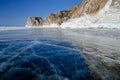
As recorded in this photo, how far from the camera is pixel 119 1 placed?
43.5 m

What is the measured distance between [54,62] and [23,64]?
125 centimetres

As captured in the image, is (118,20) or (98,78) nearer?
(98,78)

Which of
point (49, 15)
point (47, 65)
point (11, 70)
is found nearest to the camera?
point (11, 70)

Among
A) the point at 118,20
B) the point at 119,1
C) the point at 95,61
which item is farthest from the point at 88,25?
the point at 95,61

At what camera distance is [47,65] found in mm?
7441

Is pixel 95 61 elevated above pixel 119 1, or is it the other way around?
pixel 119 1

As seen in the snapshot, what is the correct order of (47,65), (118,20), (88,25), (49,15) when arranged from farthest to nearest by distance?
(49,15) < (88,25) < (118,20) < (47,65)

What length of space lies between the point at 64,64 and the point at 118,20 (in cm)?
3218

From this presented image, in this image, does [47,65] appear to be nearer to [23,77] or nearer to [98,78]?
[23,77]

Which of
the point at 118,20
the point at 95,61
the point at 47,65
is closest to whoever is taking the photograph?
the point at 47,65

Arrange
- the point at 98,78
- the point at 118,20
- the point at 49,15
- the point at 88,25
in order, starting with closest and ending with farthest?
the point at 98,78
the point at 118,20
the point at 88,25
the point at 49,15

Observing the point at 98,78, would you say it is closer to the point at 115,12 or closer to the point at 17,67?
the point at 17,67

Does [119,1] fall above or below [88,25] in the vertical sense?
above

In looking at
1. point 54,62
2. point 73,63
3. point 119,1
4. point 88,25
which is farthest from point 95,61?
point 88,25
